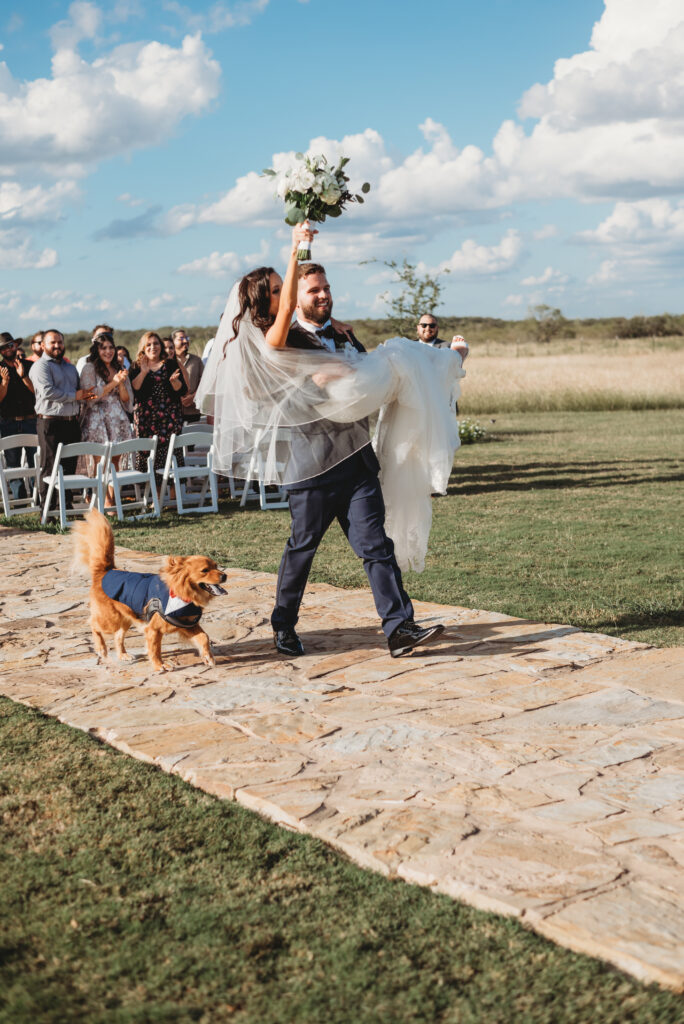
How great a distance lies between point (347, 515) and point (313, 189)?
68.9 inches

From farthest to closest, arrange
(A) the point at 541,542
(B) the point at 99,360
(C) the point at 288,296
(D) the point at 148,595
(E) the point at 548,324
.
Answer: (E) the point at 548,324 < (B) the point at 99,360 < (A) the point at 541,542 < (D) the point at 148,595 < (C) the point at 288,296

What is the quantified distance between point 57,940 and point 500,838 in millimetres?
1465

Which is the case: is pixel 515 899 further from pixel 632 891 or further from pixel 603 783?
pixel 603 783

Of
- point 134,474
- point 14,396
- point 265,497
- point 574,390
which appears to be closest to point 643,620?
point 265,497

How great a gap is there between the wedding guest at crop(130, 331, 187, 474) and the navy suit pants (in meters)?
6.91

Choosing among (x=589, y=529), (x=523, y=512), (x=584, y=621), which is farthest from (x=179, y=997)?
(x=523, y=512)

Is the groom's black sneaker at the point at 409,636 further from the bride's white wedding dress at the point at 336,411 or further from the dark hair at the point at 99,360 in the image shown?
the dark hair at the point at 99,360

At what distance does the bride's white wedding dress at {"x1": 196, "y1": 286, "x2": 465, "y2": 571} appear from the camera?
17.9 feet

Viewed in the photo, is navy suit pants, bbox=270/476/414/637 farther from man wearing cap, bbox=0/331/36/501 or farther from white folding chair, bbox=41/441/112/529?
man wearing cap, bbox=0/331/36/501

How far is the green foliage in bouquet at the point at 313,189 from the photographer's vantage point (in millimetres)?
5172

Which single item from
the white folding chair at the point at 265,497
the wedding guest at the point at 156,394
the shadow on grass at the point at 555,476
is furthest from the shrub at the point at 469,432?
the wedding guest at the point at 156,394

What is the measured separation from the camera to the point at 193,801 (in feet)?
12.6

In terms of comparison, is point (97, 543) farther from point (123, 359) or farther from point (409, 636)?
point (123, 359)

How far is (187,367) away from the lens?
516 inches
